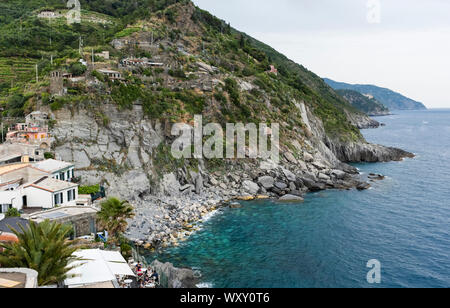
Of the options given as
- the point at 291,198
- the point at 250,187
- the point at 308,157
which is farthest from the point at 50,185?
the point at 308,157

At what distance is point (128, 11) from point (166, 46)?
37.4 metres

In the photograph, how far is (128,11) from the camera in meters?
98.0

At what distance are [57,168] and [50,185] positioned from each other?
4.38 m

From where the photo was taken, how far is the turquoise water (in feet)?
85.9

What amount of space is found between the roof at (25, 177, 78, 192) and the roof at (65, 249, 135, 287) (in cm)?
913

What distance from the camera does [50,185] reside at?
27.8 meters

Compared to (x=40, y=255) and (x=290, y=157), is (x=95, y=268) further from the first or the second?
(x=290, y=157)

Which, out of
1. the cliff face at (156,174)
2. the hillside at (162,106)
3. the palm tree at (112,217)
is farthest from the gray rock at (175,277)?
the hillside at (162,106)

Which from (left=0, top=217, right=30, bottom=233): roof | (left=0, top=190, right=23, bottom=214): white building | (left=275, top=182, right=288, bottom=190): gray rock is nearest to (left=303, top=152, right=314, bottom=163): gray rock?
(left=275, top=182, right=288, bottom=190): gray rock

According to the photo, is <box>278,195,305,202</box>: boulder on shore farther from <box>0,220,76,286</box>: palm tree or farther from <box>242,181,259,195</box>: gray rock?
<box>0,220,76,286</box>: palm tree

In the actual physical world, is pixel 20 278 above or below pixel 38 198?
below
